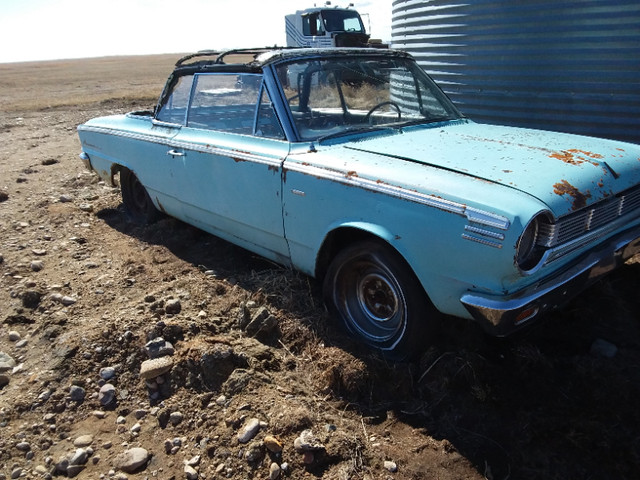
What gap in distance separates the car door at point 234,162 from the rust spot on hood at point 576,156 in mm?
1585

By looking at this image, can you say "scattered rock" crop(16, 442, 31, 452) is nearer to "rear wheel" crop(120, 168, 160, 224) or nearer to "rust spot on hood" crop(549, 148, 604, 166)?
"rear wheel" crop(120, 168, 160, 224)

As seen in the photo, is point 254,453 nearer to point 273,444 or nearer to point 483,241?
point 273,444

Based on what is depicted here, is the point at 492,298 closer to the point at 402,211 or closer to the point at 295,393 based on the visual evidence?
the point at 402,211

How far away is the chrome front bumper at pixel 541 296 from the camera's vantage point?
2363 millimetres

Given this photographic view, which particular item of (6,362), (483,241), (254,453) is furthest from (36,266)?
(483,241)

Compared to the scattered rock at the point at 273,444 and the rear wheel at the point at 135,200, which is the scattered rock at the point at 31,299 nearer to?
the rear wheel at the point at 135,200

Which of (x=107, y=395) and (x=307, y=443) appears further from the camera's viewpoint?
(x=107, y=395)

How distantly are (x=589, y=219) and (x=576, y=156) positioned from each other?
409 mm

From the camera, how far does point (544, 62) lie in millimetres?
5461

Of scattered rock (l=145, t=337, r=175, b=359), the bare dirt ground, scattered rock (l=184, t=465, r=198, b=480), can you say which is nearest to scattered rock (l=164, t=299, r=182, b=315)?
the bare dirt ground

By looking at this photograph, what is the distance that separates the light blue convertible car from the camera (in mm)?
2445

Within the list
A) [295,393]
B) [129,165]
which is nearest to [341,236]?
[295,393]

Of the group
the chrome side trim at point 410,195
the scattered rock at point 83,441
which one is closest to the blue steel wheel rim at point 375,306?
the chrome side trim at point 410,195

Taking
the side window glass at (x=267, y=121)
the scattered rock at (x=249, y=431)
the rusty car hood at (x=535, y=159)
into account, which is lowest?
the scattered rock at (x=249, y=431)
